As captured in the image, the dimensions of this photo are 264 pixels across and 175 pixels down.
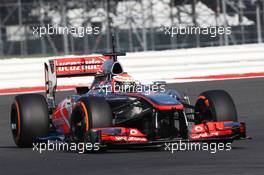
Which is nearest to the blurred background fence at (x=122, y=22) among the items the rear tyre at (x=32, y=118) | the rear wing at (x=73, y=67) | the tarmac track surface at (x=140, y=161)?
the rear wing at (x=73, y=67)

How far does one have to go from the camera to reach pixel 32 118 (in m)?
12.6

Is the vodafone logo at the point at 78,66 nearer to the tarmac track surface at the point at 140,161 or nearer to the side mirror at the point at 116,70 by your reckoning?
the side mirror at the point at 116,70

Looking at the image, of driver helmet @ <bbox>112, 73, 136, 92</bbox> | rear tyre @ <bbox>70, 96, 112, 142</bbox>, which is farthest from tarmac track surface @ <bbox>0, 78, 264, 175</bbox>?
driver helmet @ <bbox>112, 73, 136, 92</bbox>

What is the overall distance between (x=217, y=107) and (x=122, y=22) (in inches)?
830

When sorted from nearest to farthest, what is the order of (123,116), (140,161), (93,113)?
(140,161), (93,113), (123,116)

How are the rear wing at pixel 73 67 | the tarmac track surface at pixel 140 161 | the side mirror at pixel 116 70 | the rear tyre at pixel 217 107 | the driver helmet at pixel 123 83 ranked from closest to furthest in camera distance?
the tarmac track surface at pixel 140 161 < the rear tyre at pixel 217 107 < the driver helmet at pixel 123 83 < the side mirror at pixel 116 70 < the rear wing at pixel 73 67

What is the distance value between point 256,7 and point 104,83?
20.8 meters


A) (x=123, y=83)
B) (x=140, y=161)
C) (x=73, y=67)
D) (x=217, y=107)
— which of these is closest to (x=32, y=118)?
(x=123, y=83)

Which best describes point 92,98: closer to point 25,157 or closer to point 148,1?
point 25,157

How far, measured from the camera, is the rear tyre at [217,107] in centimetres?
1178

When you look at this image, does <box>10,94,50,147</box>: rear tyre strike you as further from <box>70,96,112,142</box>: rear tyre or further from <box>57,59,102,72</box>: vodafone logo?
<box>57,59,102,72</box>: vodafone logo

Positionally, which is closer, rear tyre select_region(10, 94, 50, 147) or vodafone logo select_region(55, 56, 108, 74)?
rear tyre select_region(10, 94, 50, 147)

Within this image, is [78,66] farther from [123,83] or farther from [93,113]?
[93,113]

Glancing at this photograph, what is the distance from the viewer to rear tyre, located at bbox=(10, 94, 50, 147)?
12.5 m
